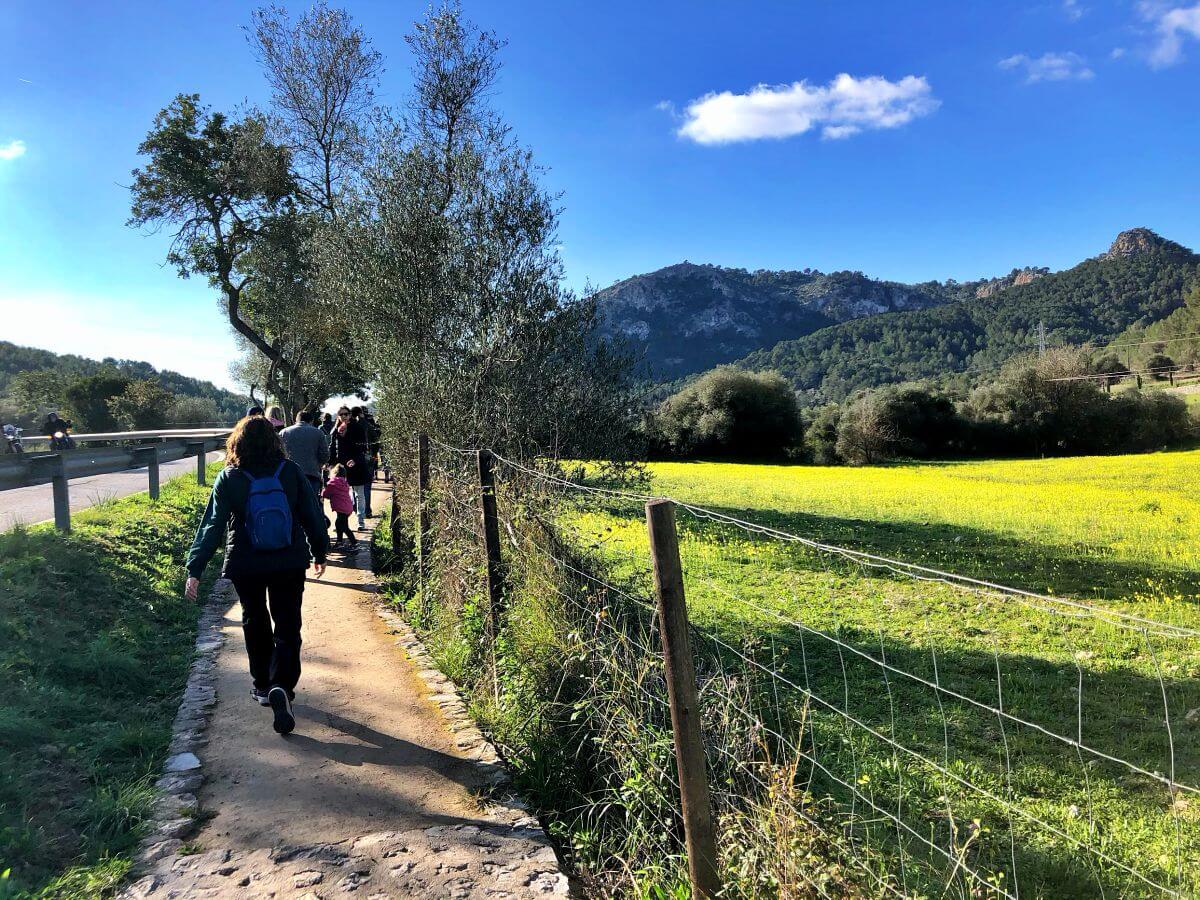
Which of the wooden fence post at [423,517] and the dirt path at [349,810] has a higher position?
the wooden fence post at [423,517]

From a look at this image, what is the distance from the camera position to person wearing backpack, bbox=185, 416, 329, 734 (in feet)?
15.2

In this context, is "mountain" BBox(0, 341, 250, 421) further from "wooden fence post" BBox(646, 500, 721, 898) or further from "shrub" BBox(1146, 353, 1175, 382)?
"shrub" BBox(1146, 353, 1175, 382)

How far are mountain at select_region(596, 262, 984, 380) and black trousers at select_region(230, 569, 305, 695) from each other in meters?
130

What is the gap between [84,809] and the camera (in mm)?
3527

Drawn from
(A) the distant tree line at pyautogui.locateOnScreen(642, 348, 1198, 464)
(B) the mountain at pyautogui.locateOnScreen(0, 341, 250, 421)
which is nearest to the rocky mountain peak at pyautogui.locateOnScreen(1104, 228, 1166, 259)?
(A) the distant tree line at pyautogui.locateOnScreen(642, 348, 1198, 464)

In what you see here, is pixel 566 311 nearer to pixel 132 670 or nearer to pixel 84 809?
pixel 132 670

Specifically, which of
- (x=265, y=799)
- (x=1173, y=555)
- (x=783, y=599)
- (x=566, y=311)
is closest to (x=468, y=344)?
(x=566, y=311)

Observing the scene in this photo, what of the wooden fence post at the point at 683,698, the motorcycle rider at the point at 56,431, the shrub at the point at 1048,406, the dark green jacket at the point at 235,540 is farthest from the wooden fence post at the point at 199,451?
the shrub at the point at 1048,406

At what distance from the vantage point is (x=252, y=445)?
4754mm

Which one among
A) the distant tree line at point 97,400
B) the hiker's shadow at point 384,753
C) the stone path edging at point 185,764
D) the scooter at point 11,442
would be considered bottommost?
the hiker's shadow at point 384,753

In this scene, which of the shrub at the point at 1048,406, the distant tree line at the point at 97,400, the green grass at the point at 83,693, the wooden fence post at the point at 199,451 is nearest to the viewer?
the green grass at the point at 83,693

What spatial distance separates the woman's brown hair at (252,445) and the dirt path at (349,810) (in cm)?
181

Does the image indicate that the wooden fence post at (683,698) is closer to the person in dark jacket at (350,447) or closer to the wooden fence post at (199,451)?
the person in dark jacket at (350,447)

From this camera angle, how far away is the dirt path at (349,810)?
3146 mm
